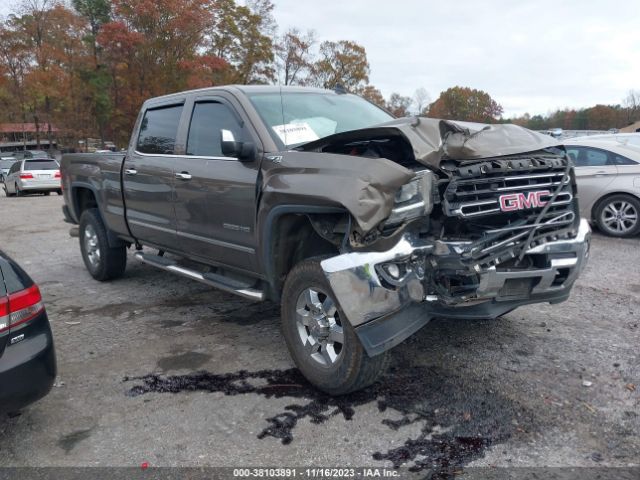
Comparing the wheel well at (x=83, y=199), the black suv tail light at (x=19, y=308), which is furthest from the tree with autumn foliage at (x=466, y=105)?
the black suv tail light at (x=19, y=308)

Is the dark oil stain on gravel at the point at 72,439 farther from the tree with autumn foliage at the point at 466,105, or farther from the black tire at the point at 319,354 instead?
the tree with autumn foliage at the point at 466,105

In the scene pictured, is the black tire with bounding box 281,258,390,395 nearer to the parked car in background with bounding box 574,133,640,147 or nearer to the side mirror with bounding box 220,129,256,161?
the side mirror with bounding box 220,129,256,161

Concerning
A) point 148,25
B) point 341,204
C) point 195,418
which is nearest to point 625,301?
point 341,204

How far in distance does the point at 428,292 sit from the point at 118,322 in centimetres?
320

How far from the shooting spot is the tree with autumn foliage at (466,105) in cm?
4100

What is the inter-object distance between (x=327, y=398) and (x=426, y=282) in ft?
3.26

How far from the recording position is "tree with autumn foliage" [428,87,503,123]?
4100 centimetres

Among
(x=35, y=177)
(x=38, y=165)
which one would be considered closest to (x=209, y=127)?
(x=35, y=177)

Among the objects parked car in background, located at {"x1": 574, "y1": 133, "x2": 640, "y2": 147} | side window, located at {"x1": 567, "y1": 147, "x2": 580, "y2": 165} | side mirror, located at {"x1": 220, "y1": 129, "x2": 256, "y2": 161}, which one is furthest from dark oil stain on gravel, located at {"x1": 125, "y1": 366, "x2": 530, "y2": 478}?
parked car in background, located at {"x1": 574, "y1": 133, "x2": 640, "y2": 147}

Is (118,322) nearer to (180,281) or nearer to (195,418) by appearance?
(180,281)

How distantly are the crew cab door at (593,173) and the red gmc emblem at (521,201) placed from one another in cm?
624

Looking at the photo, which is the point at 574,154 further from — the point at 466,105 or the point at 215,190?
the point at 466,105

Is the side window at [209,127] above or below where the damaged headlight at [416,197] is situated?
above

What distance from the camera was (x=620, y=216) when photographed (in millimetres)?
8766
